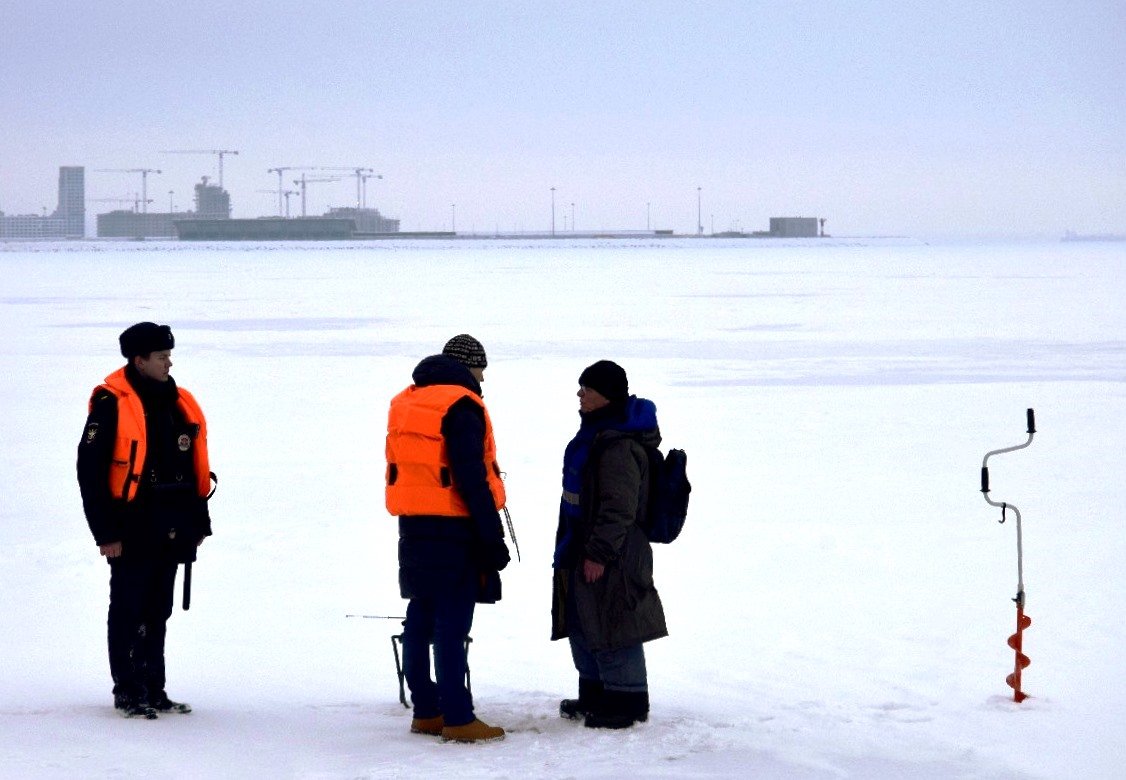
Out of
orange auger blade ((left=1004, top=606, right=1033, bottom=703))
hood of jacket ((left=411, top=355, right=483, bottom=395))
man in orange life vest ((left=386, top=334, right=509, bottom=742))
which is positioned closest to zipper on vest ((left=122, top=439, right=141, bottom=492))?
man in orange life vest ((left=386, top=334, right=509, bottom=742))

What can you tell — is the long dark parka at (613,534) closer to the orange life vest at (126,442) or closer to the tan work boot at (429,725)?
the tan work boot at (429,725)

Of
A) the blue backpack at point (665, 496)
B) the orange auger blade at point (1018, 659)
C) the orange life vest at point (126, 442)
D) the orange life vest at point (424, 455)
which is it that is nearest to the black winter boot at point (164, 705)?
the orange life vest at point (126, 442)

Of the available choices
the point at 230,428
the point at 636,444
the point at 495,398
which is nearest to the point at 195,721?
the point at 636,444

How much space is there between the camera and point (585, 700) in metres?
5.57

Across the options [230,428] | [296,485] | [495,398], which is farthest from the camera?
[495,398]

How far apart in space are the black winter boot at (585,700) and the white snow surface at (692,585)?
136mm

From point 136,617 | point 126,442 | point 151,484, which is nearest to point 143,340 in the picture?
point 126,442

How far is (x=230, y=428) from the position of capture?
14.0 m

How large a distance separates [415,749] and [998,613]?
3480mm

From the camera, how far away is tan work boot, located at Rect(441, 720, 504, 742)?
17.1 ft

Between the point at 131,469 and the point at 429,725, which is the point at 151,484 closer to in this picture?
the point at 131,469

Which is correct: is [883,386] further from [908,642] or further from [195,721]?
[195,721]

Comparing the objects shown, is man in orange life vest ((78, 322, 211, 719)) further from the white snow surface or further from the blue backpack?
the blue backpack

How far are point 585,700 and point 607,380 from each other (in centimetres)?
117
